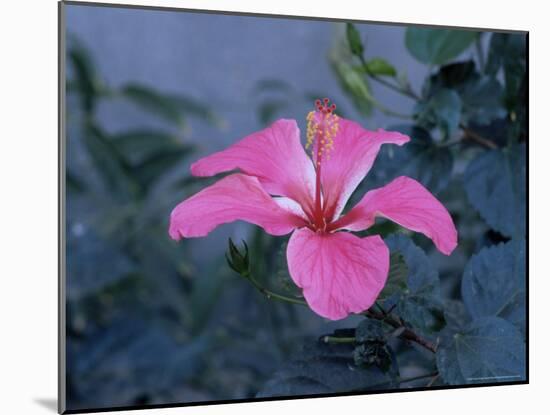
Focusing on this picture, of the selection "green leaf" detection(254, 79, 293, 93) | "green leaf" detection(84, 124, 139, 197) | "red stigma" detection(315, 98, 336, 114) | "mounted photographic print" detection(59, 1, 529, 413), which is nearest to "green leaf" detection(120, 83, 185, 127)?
"mounted photographic print" detection(59, 1, 529, 413)

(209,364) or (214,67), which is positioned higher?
(214,67)

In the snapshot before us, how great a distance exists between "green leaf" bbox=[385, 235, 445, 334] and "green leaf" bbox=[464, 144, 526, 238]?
A: 0.23m

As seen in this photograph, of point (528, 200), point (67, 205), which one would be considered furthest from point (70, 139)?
point (528, 200)

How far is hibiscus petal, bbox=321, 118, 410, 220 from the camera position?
2.36m

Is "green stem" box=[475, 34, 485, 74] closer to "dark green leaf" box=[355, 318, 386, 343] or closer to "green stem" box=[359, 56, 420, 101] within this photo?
"green stem" box=[359, 56, 420, 101]

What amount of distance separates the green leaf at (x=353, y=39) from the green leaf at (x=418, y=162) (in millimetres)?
217

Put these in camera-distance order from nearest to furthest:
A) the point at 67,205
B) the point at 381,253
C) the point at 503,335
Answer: the point at 67,205
the point at 381,253
the point at 503,335

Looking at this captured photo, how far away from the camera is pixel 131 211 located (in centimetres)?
227

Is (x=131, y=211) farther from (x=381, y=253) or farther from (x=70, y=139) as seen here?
(x=381, y=253)

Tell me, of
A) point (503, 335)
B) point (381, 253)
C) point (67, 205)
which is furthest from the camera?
point (503, 335)

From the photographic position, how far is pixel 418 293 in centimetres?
244

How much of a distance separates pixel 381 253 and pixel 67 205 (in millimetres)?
762

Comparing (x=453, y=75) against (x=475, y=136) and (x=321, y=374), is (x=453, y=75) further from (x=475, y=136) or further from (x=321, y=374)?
(x=321, y=374)

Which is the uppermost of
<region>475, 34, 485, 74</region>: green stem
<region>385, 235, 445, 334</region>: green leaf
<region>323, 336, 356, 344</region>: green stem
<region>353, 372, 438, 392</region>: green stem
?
<region>475, 34, 485, 74</region>: green stem
